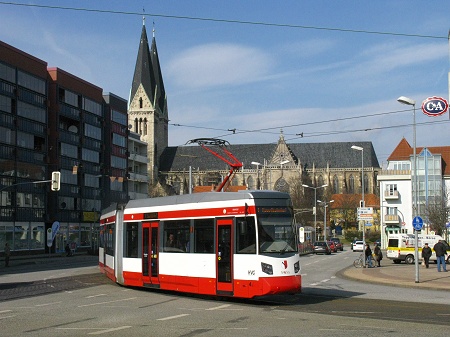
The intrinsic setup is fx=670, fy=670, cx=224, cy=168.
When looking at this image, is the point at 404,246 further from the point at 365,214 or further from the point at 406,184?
the point at 406,184

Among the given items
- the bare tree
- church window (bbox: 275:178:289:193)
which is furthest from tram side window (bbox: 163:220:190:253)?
church window (bbox: 275:178:289:193)

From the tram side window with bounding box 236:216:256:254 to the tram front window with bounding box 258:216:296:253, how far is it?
19cm

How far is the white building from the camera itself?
284ft

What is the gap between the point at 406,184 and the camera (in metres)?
90.5

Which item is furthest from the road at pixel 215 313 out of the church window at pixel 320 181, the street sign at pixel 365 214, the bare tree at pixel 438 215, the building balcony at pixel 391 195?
the church window at pixel 320 181

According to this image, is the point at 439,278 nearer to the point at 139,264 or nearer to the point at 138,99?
the point at 139,264

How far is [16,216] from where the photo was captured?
66625mm

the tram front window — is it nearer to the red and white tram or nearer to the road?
the red and white tram

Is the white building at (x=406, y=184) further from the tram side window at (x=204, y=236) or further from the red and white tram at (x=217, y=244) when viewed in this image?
the tram side window at (x=204, y=236)

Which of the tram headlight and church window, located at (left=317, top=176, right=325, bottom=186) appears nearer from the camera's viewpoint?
the tram headlight

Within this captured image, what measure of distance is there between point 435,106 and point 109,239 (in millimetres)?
13287

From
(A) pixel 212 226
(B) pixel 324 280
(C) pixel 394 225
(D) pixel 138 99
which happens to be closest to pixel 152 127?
(D) pixel 138 99

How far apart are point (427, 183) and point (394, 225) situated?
9.08 meters

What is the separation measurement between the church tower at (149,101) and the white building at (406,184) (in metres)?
61.2
